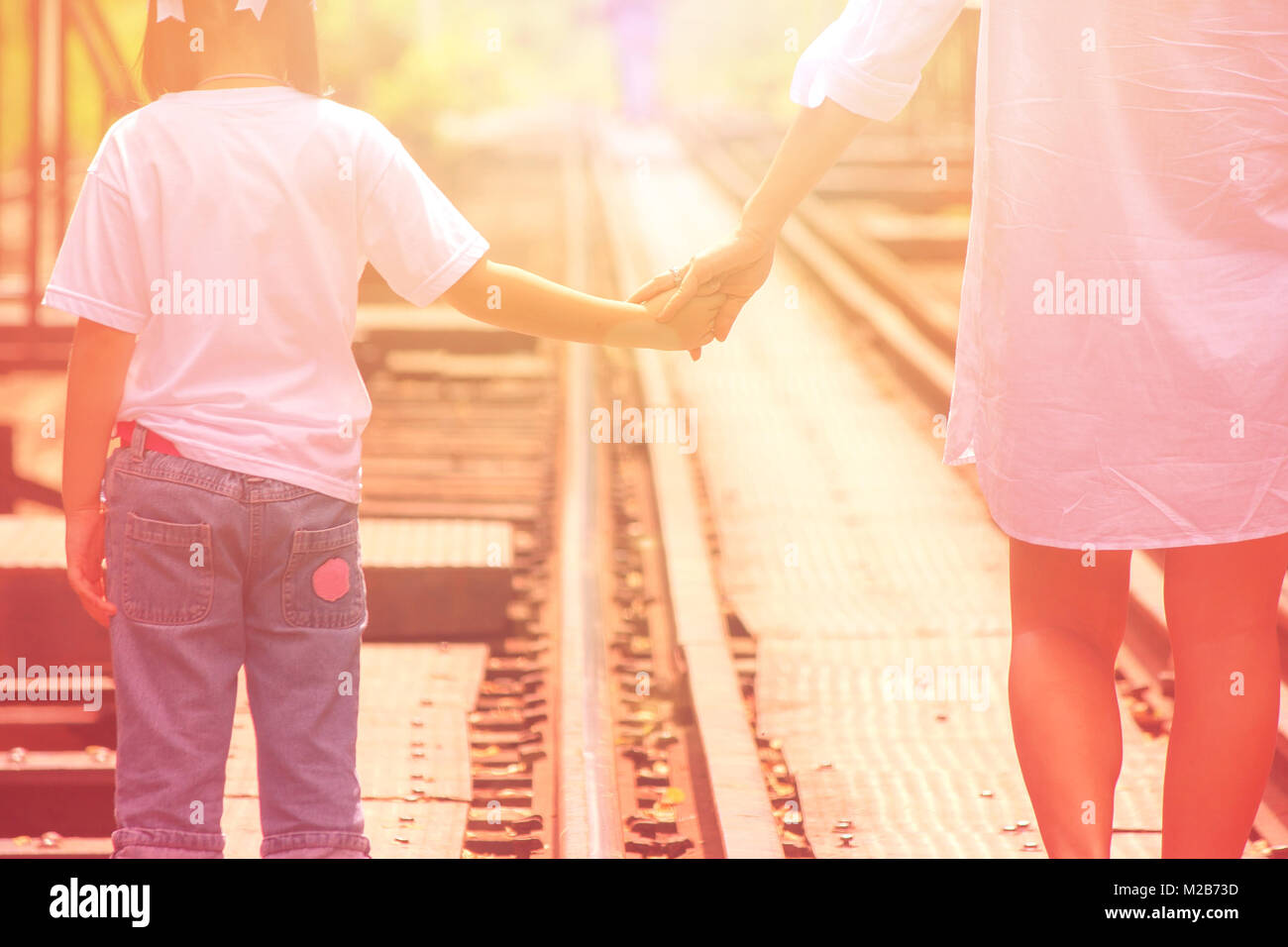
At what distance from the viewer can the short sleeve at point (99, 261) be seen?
6.62 feet

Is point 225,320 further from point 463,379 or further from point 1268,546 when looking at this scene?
point 463,379

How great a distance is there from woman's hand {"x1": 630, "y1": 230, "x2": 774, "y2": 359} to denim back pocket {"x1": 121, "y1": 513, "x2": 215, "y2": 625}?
2.81 ft

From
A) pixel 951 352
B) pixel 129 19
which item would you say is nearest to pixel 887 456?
pixel 951 352

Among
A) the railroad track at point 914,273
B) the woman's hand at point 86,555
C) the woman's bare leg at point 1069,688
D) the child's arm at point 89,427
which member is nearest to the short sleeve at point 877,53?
the woman's bare leg at point 1069,688

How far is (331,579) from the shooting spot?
2104mm

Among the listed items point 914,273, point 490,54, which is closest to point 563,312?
point 914,273

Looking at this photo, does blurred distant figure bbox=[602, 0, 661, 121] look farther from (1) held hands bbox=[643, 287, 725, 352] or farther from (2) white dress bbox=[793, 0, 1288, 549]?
(2) white dress bbox=[793, 0, 1288, 549]

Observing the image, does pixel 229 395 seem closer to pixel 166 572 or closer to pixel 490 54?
pixel 166 572

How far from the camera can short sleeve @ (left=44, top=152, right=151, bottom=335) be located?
2.02 meters

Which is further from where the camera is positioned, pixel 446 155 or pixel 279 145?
pixel 446 155

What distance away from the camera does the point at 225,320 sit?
2.02 metres

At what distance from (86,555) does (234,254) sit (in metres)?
0.47

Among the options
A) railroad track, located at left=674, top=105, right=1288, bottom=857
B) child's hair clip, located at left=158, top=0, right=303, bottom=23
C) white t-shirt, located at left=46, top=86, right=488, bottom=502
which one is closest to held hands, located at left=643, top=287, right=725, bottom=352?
white t-shirt, located at left=46, top=86, right=488, bottom=502

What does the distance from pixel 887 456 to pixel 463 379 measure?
2755 mm
